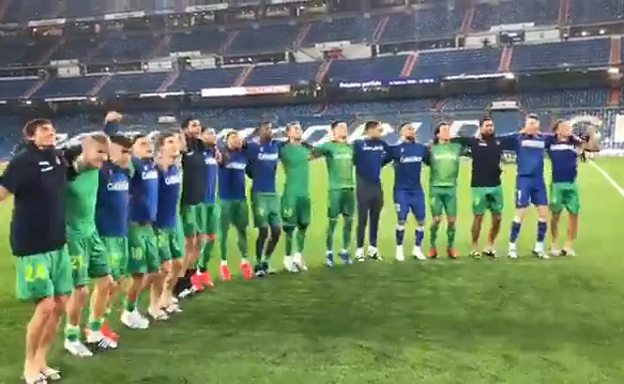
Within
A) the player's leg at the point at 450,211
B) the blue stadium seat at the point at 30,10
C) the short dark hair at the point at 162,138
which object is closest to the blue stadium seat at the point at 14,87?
the blue stadium seat at the point at 30,10

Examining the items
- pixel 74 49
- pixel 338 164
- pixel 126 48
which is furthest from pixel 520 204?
pixel 74 49

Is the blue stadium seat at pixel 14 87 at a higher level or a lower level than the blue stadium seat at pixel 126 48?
lower

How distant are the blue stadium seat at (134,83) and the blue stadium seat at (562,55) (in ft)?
73.6

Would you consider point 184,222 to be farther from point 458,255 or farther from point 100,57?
point 100,57

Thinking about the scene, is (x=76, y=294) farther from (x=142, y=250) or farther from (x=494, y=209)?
(x=494, y=209)

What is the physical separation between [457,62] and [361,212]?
1343 inches

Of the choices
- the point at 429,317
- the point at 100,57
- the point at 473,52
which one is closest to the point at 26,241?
the point at 429,317

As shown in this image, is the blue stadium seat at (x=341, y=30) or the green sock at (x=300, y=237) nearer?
the green sock at (x=300, y=237)

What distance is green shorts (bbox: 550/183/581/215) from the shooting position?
500 inches

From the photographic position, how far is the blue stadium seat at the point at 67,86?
165 feet

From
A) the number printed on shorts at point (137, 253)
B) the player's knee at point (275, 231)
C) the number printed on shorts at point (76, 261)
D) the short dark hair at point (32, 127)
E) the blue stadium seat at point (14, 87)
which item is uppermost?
the blue stadium seat at point (14, 87)

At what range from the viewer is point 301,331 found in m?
8.18

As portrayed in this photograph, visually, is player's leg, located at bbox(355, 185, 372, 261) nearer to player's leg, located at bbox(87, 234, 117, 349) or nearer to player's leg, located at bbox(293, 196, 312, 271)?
player's leg, located at bbox(293, 196, 312, 271)

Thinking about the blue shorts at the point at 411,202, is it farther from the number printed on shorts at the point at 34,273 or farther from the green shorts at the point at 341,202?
the number printed on shorts at the point at 34,273
